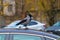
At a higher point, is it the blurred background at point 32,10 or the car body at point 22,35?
the car body at point 22,35

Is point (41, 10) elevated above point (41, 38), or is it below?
below

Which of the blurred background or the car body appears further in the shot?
the blurred background

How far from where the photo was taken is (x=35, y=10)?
104 ft

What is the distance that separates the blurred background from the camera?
2736 cm

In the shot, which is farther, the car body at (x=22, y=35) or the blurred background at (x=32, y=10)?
the blurred background at (x=32, y=10)

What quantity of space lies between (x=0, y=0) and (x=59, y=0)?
7.92 meters

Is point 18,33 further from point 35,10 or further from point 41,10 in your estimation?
point 35,10


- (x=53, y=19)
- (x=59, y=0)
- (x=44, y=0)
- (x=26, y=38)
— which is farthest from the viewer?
(x=59, y=0)

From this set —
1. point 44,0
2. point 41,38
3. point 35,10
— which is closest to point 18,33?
point 41,38

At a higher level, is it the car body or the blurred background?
the car body

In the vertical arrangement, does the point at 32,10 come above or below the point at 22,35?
below

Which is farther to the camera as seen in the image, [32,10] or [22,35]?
[32,10]

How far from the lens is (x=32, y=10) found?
3189 cm

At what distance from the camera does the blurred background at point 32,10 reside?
A: 1077 inches
